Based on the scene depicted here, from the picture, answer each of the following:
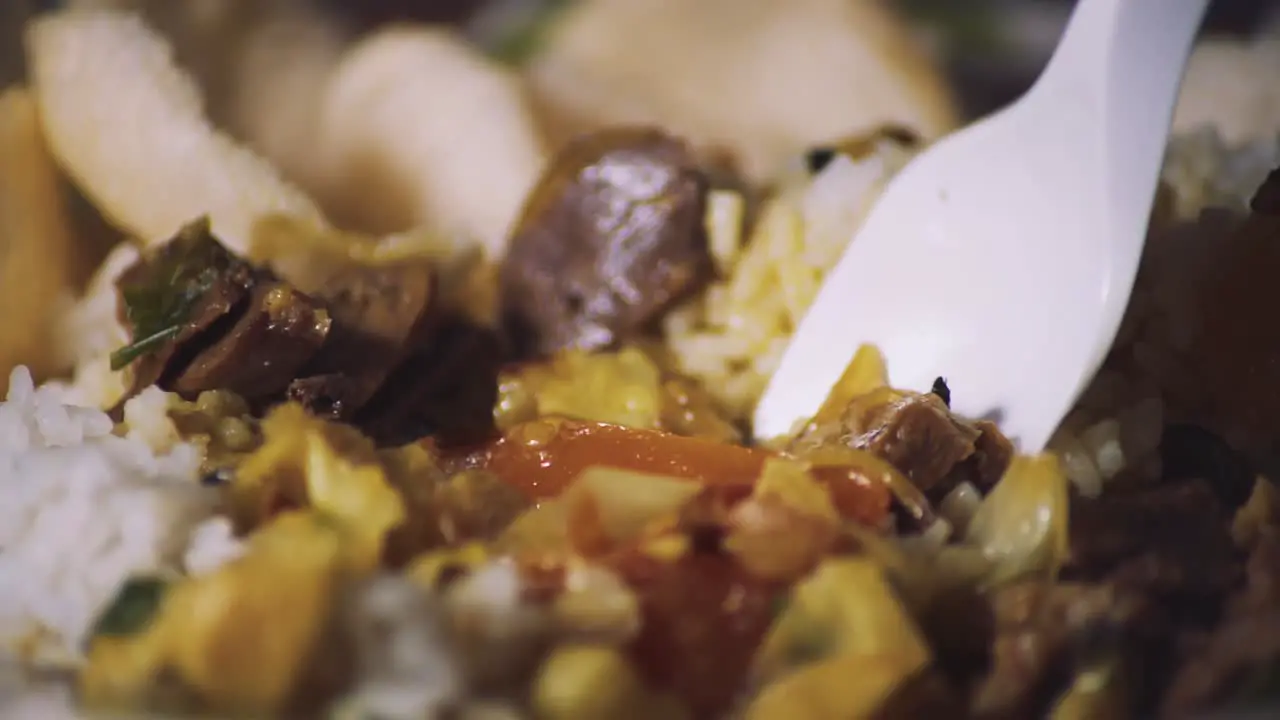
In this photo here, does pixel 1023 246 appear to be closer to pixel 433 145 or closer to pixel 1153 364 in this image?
pixel 1153 364

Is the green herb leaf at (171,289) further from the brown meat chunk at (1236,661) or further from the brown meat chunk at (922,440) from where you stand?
the brown meat chunk at (1236,661)

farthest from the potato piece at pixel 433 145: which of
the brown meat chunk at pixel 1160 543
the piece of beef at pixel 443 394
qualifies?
the brown meat chunk at pixel 1160 543

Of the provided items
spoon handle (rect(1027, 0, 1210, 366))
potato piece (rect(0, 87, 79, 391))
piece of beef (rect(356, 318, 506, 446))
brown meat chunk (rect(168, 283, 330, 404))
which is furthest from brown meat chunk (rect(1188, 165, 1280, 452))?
potato piece (rect(0, 87, 79, 391))

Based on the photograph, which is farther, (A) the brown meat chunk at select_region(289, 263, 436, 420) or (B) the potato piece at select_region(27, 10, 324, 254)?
(B) the potato piece at select_region(27, 10, 324, 254)

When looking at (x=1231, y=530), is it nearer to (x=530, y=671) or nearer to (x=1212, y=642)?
(x=1212, y=642)

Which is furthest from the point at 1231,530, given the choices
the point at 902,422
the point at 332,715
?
the point at 332,715

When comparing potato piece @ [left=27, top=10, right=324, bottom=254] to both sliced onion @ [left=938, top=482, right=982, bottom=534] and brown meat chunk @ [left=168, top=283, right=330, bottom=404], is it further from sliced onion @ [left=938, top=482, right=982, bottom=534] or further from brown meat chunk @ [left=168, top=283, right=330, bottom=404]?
sliced onion @ [left=938, top=482, right=982, bottom=534]

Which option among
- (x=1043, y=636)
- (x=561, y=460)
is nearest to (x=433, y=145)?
(x=561, y=460)
